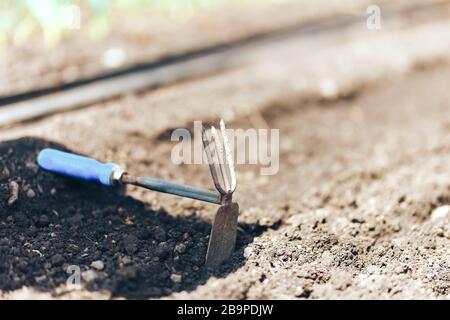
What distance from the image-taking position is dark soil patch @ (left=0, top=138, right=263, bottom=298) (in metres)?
2.15

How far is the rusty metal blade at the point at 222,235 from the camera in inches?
91.0

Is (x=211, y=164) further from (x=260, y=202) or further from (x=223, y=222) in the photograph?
(x=260, y=202)

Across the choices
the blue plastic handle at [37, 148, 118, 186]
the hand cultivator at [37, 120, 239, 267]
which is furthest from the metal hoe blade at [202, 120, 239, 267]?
the blue plastic handle at [37, 148, 118, 186]

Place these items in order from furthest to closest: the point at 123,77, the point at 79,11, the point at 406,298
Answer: the point at 79,11 < the point at 123,77 < the point at 406,298

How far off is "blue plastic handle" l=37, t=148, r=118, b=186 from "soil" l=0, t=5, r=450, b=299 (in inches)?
3.9

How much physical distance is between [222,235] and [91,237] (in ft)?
1.88

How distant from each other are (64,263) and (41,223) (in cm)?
31

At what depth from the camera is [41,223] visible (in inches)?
97.0

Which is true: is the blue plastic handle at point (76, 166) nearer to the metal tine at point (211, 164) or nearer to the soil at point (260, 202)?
the soil at point (260, 202)

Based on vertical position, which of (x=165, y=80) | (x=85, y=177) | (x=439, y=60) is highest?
(x=439, y=60)

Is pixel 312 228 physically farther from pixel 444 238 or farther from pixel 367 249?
pixel 444 238

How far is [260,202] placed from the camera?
301 cm

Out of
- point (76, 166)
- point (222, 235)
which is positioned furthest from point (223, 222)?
point (76, 166)

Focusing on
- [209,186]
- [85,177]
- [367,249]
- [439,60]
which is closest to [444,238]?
[367,249]
